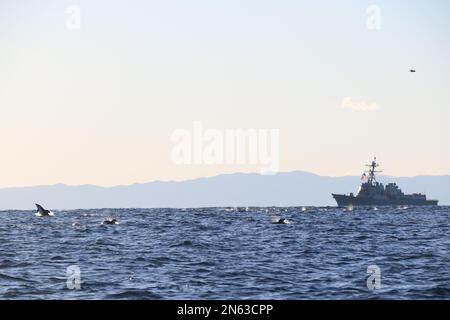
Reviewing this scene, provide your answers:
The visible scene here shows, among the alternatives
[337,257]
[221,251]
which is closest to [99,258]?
[221,251]

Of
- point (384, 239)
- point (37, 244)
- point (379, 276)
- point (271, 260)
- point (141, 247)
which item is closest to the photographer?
point (379, 276)

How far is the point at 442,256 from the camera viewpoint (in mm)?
38281

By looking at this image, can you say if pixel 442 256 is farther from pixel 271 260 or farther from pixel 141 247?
pixel 141 247

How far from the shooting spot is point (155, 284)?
86.6 feet

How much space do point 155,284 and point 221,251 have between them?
16.1 metres

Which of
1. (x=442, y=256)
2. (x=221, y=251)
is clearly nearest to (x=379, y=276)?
(x=442, y=256)

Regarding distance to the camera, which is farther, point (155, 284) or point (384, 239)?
point (384, 239)
